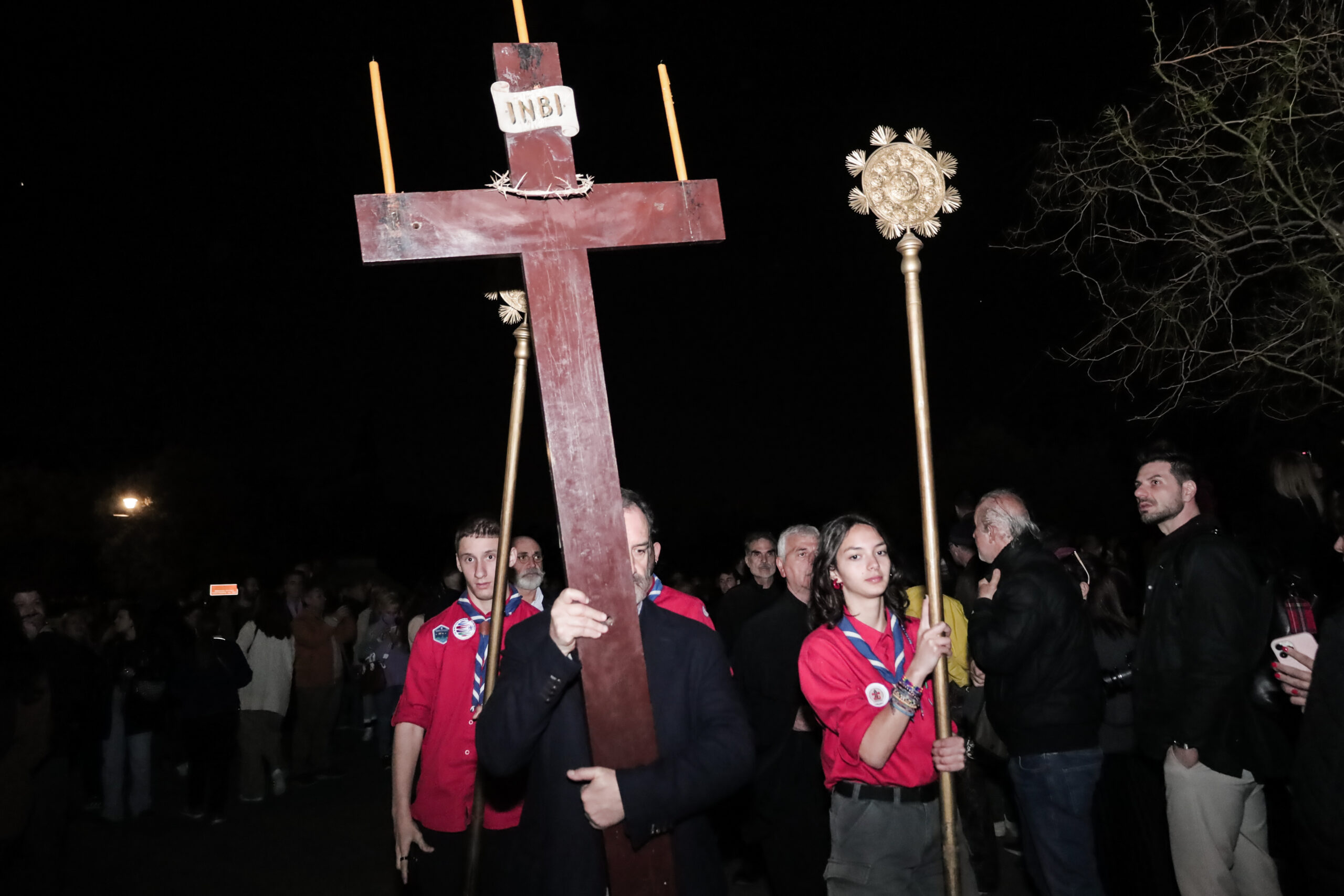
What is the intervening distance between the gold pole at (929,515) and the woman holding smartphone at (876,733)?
0.16 feet

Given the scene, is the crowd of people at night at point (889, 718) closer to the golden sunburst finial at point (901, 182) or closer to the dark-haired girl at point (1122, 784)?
the dark-haired girl at point (1122, 784)

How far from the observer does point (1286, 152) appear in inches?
217

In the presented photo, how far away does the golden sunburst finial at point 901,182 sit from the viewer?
3.60 metres

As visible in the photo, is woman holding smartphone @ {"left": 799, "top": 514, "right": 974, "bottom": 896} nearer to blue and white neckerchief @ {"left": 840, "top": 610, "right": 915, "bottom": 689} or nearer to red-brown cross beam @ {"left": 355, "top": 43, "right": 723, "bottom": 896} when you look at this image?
blue and white neckerchief @ {"left": 840, "top": 610, "right": 915, "bottom": 689}

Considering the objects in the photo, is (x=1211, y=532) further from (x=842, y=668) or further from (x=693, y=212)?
(x=693, y=212)

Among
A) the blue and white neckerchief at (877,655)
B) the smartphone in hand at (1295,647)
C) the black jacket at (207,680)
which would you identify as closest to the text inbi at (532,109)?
the blue and white neckerchief at (877,655)

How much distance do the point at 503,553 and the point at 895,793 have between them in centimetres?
173

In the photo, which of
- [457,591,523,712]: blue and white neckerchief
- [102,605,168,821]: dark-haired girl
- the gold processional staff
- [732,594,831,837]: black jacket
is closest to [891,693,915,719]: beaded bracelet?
the gold processional staff

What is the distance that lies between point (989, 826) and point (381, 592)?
10203mm

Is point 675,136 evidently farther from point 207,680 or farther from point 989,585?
point 207,680

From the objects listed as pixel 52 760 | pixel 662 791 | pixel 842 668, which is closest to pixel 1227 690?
pixel 842 668

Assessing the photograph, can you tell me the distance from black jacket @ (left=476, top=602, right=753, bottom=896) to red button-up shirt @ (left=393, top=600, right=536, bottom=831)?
3.95 ft

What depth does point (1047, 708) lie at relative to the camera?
473cm

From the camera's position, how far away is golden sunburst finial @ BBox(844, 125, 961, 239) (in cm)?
360
